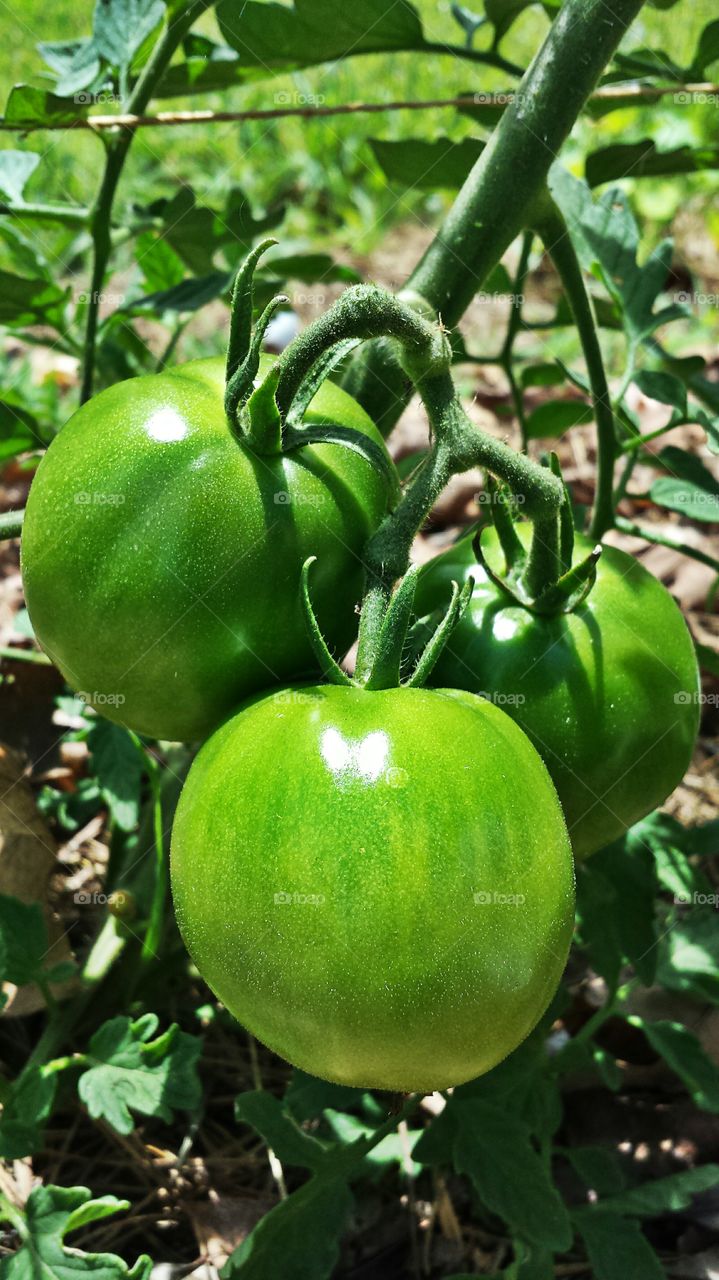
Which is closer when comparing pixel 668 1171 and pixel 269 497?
→ pixel 269 497

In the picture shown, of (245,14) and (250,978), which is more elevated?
(245,14)

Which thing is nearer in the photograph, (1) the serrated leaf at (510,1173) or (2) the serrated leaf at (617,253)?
(1) the serrated leaf at (510,1173)

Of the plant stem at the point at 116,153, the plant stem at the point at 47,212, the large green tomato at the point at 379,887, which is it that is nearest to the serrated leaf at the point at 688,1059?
the large green tomato at the point at 379,887

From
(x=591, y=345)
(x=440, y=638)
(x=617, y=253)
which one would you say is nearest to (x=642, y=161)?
(x=617, y=253)

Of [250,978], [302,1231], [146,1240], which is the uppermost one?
[250,978]

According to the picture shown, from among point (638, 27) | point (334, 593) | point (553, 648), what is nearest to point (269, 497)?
point (334, 593)

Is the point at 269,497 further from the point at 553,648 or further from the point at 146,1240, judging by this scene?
the point at 146,1240

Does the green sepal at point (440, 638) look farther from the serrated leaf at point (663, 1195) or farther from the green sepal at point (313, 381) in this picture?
the serrated leaf at point (663, 1195)
